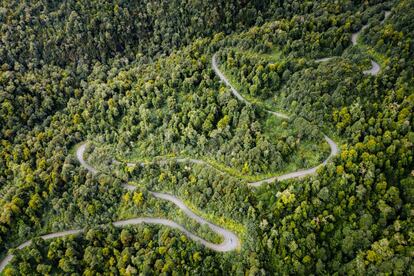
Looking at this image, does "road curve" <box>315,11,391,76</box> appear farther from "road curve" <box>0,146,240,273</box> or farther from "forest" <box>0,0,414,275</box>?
"road curve" <box>0,146,240,273</box>

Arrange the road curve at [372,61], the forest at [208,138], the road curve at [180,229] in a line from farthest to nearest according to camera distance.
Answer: the road curve at [372,61], the road curve at [180,229], the forest at [208,138]

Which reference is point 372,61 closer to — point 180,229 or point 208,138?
point 208,138

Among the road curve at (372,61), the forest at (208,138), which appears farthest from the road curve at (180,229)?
the road curve at (372,61)

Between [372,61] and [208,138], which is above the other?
[372,61]

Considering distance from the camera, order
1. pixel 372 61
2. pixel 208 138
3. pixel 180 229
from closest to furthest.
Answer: pixel 180 229 < pixel 208 138 < pixel 372 61

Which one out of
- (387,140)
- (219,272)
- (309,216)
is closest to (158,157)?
(219,272)

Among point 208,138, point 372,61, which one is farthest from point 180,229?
point 372,61

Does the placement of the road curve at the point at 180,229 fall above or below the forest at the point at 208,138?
below

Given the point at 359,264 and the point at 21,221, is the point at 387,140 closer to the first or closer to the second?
the point at 359,264

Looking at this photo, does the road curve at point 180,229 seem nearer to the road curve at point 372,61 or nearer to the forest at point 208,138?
the forest at point 208,138
